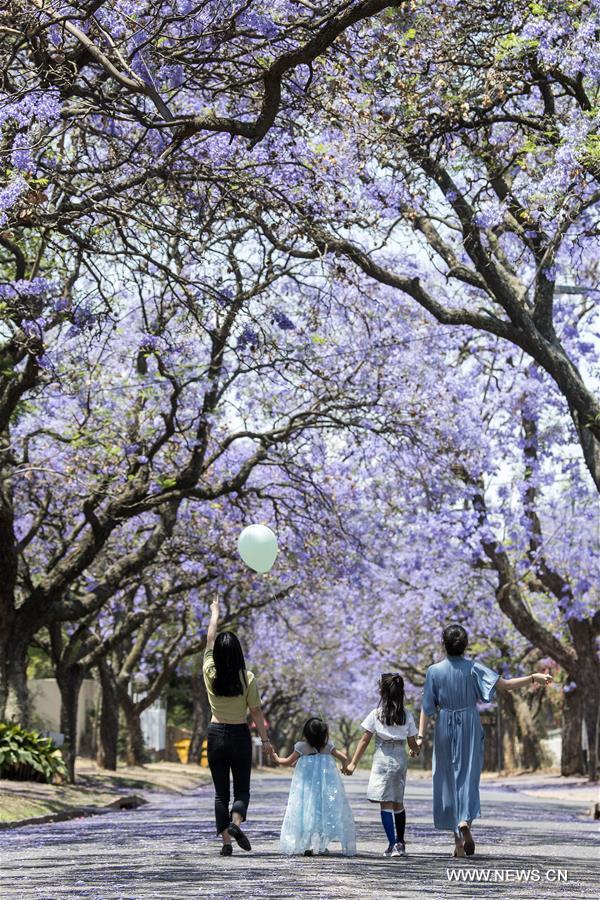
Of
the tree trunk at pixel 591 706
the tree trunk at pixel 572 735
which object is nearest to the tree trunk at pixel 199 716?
the tree trunk at pixel 572 735

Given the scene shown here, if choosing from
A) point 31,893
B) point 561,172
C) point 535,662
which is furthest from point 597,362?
point 535,662

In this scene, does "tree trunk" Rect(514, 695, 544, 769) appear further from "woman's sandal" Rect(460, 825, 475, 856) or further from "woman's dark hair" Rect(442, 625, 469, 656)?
"woman's dark hair" Rect(442, 625, 469, 656)

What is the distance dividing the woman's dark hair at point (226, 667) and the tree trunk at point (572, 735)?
28.4 metres

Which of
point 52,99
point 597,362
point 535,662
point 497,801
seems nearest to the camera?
point 52,99

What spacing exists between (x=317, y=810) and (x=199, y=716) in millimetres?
38944

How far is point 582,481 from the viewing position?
26.1 metres

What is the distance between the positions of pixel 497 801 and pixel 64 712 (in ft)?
29.4

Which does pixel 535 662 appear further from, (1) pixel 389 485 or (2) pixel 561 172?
(2) pixel 561 172

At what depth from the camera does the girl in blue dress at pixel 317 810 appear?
10.7m

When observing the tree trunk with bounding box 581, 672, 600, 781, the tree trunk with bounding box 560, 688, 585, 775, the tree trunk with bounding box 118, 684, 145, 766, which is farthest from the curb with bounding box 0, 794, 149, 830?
the tree trunk with bounding box 560, 688, 585, 775

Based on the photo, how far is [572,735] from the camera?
3847 centimetres

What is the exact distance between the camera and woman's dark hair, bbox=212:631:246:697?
9.96 m

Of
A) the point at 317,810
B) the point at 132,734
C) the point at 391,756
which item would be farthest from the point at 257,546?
the point at 132,734

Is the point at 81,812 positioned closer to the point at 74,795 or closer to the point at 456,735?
the point at 74,795
